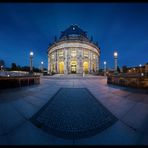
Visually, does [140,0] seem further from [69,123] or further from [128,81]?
[128,81]

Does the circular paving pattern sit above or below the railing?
below

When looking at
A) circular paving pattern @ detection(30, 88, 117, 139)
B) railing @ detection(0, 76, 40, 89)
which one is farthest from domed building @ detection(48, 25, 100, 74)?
circular paving pattern @ detection(30, 88, 117, 139)

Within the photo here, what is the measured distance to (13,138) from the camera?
269 centimetres

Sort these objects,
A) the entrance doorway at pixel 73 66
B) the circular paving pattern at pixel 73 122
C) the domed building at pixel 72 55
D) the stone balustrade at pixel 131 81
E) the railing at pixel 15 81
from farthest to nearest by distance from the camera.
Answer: the entrance doorway at pixel 73 66 < the domed building at pixel 72 55 < the stone balustrade at pixel 131 81 < the railing at pixel 15 81 < the circular paving pattern at pixel 73 122

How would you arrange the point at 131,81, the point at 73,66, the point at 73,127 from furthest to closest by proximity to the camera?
the point at 73,66
the point at 131,81
the point at 73,127

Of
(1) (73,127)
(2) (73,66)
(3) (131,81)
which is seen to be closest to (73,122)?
(1) (73,127)

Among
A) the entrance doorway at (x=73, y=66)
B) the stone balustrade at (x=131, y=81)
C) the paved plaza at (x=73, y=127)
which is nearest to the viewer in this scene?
the paved plaza at (x=73, y=127)

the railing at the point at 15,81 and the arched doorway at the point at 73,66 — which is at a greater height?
the arched doorway at the point at 73,66

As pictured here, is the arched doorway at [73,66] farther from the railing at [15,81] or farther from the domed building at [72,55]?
the railing at [15,81]

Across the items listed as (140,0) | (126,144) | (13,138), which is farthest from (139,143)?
(140,0)

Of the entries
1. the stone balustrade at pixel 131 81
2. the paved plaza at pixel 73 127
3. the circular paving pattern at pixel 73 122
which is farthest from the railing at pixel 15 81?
the stone balustrade at pixel 131 81

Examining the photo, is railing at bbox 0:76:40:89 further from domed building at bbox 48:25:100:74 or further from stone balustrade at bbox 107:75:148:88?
domed building at bbox 48:25:100:74

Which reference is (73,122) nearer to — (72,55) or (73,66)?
(73,66)

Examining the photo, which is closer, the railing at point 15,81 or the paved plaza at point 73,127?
the paved plaza at point 73,127
